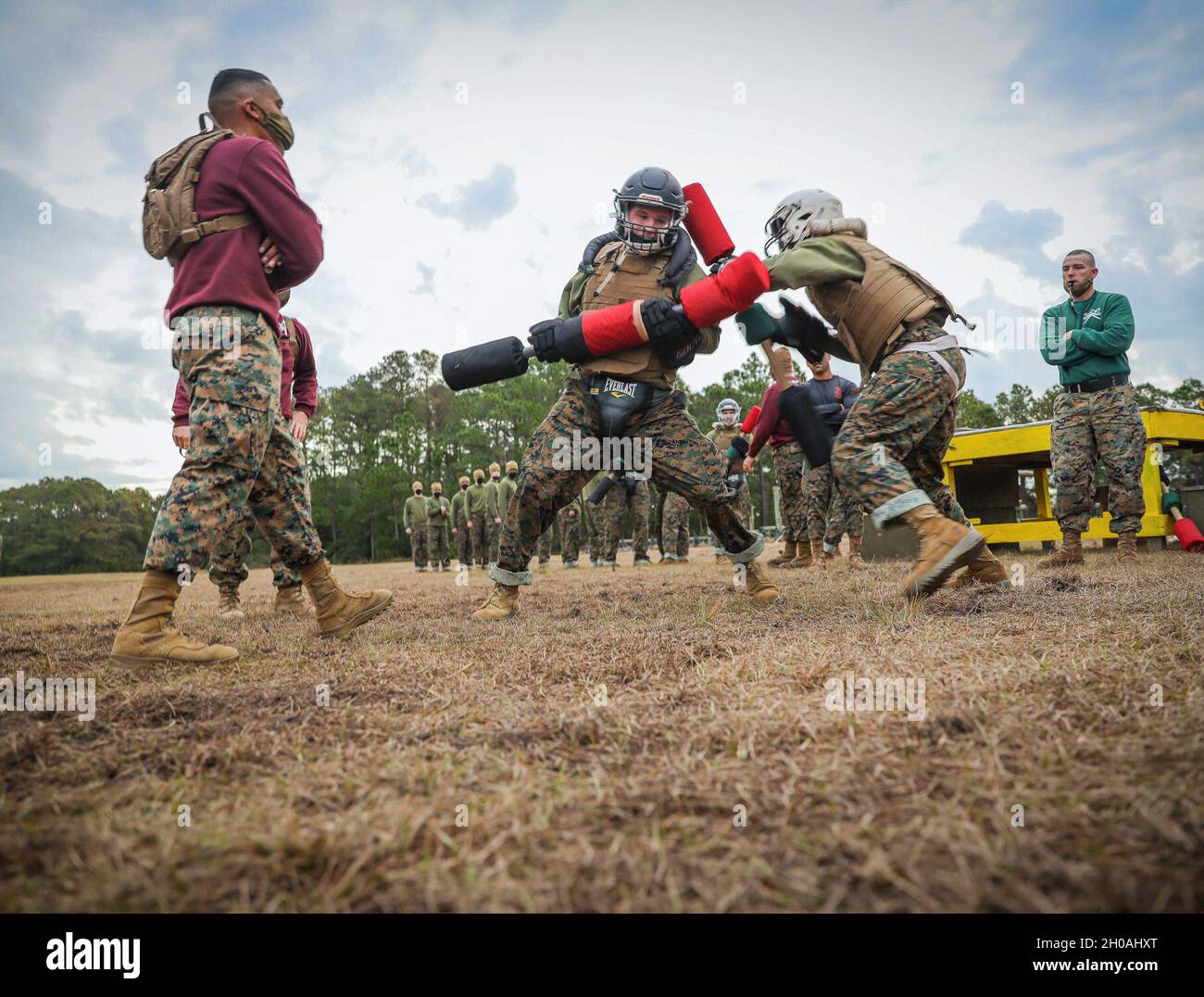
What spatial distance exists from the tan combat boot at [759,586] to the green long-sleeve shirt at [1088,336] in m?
3.87

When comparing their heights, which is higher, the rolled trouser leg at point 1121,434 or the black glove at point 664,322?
the black glove at point 664,322

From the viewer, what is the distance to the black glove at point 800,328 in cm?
414

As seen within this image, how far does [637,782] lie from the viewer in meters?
1.37

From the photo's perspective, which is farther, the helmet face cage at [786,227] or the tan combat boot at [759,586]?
the tan combat boot at [759,586]

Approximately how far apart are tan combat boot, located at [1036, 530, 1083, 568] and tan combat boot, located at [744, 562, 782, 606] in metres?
3.11

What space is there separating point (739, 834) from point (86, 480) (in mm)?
61134

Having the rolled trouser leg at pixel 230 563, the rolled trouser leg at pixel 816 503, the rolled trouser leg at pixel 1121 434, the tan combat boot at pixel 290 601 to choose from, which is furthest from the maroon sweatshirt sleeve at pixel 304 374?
the rolled trouser leg at pixel 1121 434

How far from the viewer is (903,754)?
4.79 ft

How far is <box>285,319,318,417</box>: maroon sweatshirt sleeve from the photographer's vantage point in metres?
4.93

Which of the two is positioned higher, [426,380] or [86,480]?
[426,380]

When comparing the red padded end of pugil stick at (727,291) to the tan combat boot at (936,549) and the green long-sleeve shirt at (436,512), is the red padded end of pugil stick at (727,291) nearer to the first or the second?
the tan combat boot at (936,549)

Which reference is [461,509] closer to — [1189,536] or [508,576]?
[508,576]
